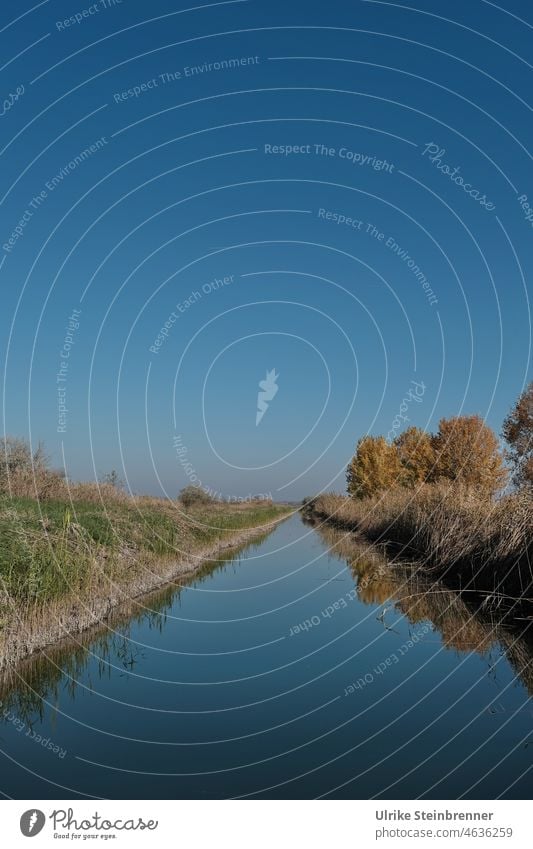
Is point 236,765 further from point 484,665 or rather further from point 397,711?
point 484,665

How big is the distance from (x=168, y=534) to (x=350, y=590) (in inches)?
281

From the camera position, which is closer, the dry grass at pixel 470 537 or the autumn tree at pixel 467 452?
the dry grass at pixel 470 537

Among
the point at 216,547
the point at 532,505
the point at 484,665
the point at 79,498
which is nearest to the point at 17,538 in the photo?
the point at 484,665

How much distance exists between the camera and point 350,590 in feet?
64.4

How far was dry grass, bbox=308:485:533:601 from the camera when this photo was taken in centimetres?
1512

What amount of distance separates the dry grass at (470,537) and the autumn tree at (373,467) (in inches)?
876

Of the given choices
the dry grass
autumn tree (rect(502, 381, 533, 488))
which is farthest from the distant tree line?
the dry grass

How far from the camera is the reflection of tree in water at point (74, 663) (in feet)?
31.9

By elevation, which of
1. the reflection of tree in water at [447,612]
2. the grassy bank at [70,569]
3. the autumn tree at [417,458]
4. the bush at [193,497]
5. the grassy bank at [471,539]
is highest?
the autumn tree at [417,458]

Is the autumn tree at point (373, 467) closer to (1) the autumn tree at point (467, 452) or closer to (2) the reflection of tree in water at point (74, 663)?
(1) the autumn tree at point (467, 452)

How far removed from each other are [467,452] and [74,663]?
41.5m

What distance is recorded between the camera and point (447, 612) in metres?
15.4

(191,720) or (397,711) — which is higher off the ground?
(397,711)

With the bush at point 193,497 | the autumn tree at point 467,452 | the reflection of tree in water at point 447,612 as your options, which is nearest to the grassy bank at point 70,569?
the reflection of tree in water at point 447,612
